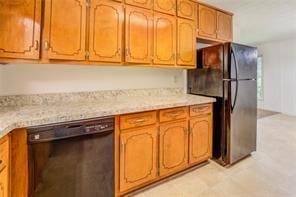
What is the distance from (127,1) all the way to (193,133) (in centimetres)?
175

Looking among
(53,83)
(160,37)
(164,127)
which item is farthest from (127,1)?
(164,127)

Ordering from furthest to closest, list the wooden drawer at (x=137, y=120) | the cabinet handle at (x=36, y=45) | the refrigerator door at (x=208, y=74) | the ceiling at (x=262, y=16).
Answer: the ceiling at (x=262, y=16) < the refrigerator door at (x=208, y=74) < the wooden drawer at (x=137, y=120) < the cabinet handle at (x=36, y=45)

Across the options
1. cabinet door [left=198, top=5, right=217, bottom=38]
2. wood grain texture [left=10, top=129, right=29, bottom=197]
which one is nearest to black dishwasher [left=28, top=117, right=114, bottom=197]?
wood grain texture [left=10, top=129, right=29, bottom=197]

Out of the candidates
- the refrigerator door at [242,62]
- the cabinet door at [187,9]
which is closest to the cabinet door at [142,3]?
the cabinet door at [187,9]

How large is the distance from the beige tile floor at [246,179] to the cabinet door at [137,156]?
0.20 m

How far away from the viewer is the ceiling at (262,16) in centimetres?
314

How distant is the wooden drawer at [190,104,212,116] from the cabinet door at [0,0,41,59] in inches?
70.3

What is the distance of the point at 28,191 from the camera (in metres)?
1.43

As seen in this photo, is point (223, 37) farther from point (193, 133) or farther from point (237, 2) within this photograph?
point (193, 133)

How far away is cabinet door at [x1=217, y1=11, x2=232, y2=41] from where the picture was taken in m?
3.18

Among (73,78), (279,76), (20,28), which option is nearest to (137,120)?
(73,78)

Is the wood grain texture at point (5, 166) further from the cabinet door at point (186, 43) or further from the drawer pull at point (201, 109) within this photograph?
the cabinet door at point (186, 43)

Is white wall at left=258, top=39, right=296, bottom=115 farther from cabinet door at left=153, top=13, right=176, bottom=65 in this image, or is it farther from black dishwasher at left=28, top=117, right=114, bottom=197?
black dishwasher at left=28, top=117, right=114, bottom=197

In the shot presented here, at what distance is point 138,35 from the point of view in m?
2.29
